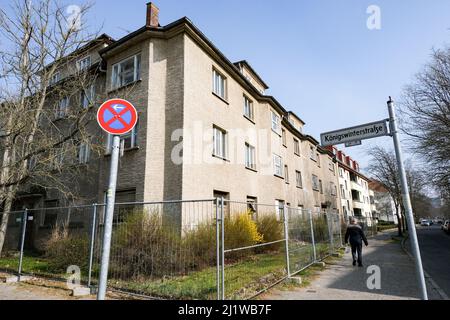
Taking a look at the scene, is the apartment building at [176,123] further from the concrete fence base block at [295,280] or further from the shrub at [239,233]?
the concrete fence base block at [295,280]

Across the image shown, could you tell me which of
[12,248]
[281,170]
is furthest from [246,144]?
[12,248]

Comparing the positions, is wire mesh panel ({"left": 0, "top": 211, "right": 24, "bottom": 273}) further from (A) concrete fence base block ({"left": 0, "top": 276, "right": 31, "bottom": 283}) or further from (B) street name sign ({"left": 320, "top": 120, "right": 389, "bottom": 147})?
(B) street name sign ({"left": 320, "top": 120, "right": 389, "bottom": 147})

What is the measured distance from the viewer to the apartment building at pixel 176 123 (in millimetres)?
12180

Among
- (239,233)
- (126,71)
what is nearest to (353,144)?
(239,233)

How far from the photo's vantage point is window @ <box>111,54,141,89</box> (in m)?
13.8

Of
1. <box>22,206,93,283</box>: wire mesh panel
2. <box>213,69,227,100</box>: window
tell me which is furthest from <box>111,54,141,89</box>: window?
<box>22,206,93,283</box>: wire mesh panel

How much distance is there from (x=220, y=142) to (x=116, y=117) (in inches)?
404

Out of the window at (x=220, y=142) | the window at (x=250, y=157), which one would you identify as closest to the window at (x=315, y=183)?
the window at (x=250, y=157)

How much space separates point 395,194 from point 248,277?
33.2m

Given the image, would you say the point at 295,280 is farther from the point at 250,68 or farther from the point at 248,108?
the point at 250,68

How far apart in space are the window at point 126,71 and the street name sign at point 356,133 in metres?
10.6

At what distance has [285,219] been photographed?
8375 mm

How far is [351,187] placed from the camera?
174 ft
